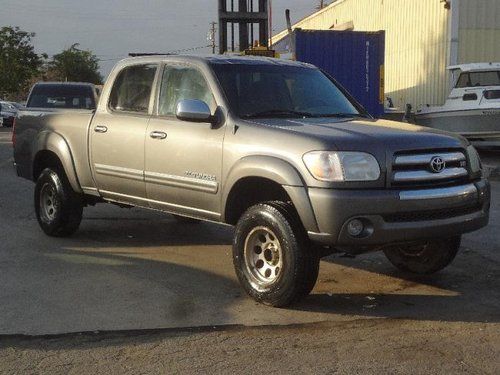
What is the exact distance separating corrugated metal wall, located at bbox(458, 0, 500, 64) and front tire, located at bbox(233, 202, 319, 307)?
15745mm

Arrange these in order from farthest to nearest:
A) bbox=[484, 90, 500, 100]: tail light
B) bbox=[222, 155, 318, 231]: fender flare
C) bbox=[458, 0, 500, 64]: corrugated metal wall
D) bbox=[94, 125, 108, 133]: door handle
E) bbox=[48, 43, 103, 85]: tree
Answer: bbox=[48, 43, 103, 85]: tree, bbox=[458, 0, 500, 64]: corrugated metal wall, bbox=[484, 90, 500, 100]: tail light, bbox=[94, 125, 108, 133]: door handle, bbox=[222, 155, 318, 231]: fender flare

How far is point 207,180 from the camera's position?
5625mm

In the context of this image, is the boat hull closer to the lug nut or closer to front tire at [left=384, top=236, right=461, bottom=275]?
front tire at [left=384, top=236, right=461, bottom=275]

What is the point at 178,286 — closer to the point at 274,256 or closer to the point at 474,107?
the point at 274,256

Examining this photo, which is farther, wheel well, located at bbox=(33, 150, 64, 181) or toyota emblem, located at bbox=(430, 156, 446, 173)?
wheel well, located at bbox=(33, 150, 64, 181)

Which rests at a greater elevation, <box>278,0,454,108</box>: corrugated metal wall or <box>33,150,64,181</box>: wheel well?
<box>278,0,454,108</box>: corrugated metal wall

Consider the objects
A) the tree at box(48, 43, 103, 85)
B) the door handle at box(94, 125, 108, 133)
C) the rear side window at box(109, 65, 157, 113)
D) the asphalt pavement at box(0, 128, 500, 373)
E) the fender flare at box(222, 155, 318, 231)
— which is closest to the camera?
the asphalt pavement at box(0, 128, 500, 373)

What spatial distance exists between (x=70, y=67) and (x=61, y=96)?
212 ft

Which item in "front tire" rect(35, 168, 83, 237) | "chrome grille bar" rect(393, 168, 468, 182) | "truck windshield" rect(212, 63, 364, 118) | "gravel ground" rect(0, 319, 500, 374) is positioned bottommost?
"gravel ground" rect(0, 319, 500, 374)

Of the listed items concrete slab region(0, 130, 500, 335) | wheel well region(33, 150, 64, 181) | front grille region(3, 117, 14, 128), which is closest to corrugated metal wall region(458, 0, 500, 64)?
concrete slab region(0, 130, 500, 335)

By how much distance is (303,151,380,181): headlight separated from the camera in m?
4.75

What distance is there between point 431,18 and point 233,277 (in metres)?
16.3

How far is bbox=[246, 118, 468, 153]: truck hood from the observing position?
4.84 m

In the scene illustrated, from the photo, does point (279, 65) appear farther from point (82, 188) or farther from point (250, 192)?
point (82, 188)
